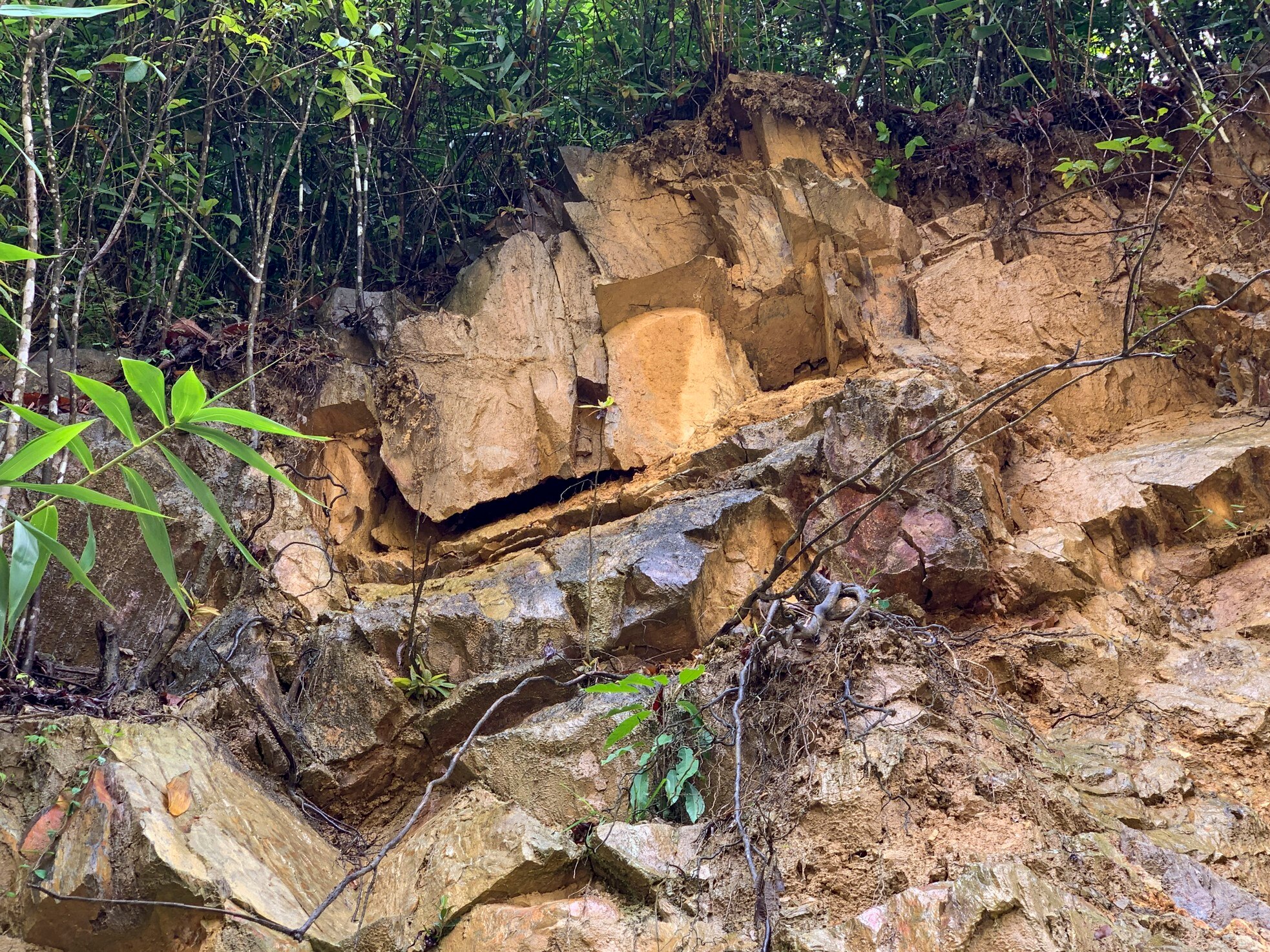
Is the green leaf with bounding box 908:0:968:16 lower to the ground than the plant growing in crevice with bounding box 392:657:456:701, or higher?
higher

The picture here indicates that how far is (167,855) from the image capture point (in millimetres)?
3416

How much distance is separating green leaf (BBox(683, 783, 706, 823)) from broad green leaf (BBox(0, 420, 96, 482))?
2.39 m

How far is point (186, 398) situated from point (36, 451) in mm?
341

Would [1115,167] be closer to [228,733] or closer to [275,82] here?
[275,82]

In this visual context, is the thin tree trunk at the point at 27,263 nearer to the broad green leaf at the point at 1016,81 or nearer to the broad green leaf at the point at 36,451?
the broad green leaf at the point at 36,451

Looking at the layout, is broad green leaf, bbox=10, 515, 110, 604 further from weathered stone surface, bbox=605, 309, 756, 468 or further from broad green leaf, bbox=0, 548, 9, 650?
weathered stone surface, bbox=605, 309, 756, 468

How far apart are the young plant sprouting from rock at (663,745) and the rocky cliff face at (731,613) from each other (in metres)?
0.06

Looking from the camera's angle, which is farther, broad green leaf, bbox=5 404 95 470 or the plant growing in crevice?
the plant growing in crevice

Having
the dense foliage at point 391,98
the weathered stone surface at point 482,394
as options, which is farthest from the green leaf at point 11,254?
the weathered stone surface at point 482,394

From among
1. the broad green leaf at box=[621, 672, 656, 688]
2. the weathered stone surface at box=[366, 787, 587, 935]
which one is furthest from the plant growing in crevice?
the broad green leaf at box=[621, 672, 656, 688]

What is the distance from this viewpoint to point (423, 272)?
6988mm

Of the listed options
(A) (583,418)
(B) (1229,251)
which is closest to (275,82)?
(A) (583,418)

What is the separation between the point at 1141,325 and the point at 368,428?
4.93 metres

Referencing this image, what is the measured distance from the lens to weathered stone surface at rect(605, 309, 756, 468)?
6039 mm
